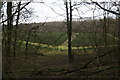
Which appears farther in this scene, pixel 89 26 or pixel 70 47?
pixel 70 47

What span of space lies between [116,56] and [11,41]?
1.98 m

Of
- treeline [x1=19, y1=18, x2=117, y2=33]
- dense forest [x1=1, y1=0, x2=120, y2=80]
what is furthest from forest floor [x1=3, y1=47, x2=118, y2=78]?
treeline [x1=19, y1=18, x2=117, y2=33]

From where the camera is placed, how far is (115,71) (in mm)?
3129

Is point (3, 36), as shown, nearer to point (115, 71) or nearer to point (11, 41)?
point (11, 41)

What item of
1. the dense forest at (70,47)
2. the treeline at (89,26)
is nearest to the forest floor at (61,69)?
the dense forest at (70,47)

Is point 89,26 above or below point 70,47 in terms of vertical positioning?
above

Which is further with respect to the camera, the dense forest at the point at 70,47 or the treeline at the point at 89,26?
the treeline at the point at 89,26

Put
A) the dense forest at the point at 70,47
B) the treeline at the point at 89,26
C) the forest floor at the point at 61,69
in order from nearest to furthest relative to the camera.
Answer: the dense forest at the point at 70,47
the forest floor at the point at 61,69
the treeline at the point at 89,26

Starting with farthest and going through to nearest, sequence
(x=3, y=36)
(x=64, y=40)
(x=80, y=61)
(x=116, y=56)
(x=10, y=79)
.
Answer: (x=64, y=40) < (x=80, y=61) < (x=116, y=56) < (x=10, y=79) < (x=3, y=36)

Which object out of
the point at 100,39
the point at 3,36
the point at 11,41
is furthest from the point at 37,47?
the point at 100,39

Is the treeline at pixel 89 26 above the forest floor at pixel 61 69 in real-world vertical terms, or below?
above

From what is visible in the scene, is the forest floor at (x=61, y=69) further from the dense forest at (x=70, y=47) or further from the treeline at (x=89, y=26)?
the treeline at (x=89, y=26)

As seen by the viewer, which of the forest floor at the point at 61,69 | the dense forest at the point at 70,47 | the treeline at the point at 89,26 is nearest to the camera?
the dense forest at the point at 70,47

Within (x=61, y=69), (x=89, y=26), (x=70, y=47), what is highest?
(x=89, y=26)
